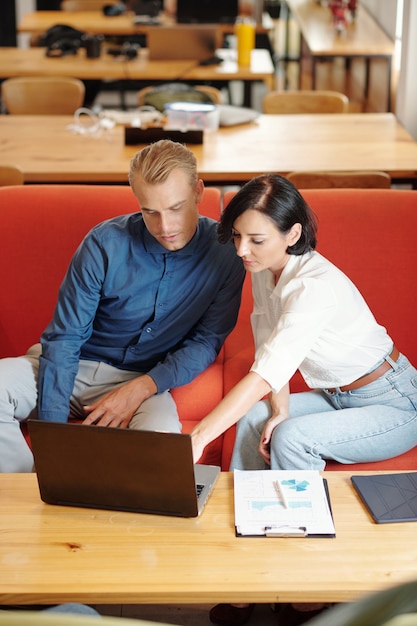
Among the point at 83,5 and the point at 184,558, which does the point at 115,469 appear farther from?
the point at 83,5

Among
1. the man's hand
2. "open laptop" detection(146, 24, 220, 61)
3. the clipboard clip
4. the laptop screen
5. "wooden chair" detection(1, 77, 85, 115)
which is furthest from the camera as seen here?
the laptop screen

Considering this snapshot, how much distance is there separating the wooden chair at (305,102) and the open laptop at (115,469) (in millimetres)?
3325

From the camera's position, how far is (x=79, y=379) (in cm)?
242

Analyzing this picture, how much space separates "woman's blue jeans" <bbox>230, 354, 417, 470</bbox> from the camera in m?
2.09

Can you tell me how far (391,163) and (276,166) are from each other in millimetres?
473

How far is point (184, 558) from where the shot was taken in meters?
1.58

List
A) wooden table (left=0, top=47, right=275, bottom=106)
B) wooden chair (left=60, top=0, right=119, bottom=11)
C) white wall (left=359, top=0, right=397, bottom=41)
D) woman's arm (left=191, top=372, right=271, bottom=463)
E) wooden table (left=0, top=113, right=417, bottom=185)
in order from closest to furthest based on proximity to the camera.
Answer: woman's arm (left=191, top=372, right=271, bottom=463) → wooden table (left=0, top=113, right=417, bottom=185) → wooden table (left=0, top=47, right=275, bottom=106) → white wall (left=359, top=0, right=397, bottom=41) → wooden chair (left=60, top=0, right=119, bottom=11)

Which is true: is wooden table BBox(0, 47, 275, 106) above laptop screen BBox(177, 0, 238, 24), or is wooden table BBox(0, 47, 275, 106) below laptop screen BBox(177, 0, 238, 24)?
below

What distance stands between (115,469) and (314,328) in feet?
1.94

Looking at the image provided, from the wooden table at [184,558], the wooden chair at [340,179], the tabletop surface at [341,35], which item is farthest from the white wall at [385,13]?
the wooden table at [184,558]

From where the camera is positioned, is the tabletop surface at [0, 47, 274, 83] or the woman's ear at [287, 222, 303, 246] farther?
the tabletop surface at [0, 47, 274, 83]

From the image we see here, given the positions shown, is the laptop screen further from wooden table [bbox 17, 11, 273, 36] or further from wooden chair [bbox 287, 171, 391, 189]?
wooden chair [bbox 287, 171, 391, 189]

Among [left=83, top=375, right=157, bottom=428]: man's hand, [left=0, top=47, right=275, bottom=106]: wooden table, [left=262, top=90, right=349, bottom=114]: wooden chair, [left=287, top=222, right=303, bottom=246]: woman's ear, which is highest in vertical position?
[left=0, top=47, right=275, bottom=106]: wooden table

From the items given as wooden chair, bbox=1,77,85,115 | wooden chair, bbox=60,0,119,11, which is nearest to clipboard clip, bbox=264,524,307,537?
wooden chair, bbox=1,77,85,115
